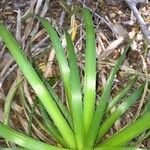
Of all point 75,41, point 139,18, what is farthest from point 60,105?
point 139,18

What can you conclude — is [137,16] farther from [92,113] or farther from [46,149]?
[46,149]

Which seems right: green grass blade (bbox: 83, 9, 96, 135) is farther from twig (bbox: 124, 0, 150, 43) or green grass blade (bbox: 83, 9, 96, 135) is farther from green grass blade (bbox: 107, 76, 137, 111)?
twig (bbox: 124, 0, 150, 43)

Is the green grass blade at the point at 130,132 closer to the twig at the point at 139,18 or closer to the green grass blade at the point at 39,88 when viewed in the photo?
the green grass blade at the point at 39,88

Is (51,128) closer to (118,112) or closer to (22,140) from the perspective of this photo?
(22,140)

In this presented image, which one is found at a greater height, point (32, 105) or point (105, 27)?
point (105, 27)

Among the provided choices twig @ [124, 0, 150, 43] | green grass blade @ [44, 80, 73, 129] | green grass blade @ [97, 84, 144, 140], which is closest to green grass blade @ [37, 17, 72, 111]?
green grass blade @ [44, 80, 73, 129]

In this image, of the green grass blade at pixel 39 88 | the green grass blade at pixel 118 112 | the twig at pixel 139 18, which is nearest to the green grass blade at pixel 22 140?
the green grass blade at pixel 39 88

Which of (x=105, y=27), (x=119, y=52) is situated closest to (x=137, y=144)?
(x=119, y=52)
